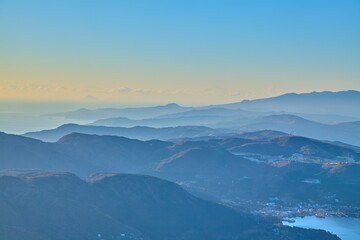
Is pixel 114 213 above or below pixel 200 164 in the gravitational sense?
below

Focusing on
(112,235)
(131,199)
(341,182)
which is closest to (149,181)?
(131,199)

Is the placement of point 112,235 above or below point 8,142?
below

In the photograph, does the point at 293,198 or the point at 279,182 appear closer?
the point at 293,198

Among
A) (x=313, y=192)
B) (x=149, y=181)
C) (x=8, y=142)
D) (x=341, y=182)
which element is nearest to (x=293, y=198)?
(x=313, y=192)

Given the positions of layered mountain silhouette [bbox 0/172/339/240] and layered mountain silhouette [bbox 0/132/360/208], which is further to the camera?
layered mountain silhouette [bbox 0/132/360/208]

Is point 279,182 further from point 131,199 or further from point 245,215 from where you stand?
point 131,199

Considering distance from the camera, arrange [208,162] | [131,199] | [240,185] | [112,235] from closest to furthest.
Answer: [112,235]
[131,199]
[240,185]
[208,162]

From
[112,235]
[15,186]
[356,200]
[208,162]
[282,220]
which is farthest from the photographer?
[208,162]

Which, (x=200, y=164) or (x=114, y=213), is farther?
(x=200, y=164)

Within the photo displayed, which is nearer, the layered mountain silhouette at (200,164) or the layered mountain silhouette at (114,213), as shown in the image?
the layered mountain silhouette at (114,213)
